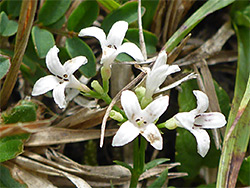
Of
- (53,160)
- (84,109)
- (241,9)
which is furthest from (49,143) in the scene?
(241,9)

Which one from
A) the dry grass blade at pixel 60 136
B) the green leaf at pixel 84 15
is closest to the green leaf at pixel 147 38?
the green leaf at pixel 84 15

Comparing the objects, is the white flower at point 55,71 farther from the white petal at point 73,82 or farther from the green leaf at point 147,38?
the green leaf at point 147,38

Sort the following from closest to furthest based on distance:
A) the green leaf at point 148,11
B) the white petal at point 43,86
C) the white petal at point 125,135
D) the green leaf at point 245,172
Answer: the white petal at point 125,135 → the white petal at point 43,86 → the green leaf at point 245,172 → the green leaf at point 148,11

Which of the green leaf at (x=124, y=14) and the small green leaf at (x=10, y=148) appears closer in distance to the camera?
the small green leaf at (x=10, y=148)

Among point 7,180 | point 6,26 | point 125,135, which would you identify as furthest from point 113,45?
point 7,180

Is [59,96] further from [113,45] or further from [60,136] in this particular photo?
[60,136]

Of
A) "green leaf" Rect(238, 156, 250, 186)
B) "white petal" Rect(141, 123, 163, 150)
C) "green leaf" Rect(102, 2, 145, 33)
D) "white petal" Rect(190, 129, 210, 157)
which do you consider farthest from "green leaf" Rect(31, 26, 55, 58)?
"green leaf" Rect(238, 156, 250, 186)
